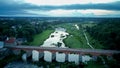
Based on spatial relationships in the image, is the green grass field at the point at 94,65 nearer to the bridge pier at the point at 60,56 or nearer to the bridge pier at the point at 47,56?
the bridge pier at the point at 60,56

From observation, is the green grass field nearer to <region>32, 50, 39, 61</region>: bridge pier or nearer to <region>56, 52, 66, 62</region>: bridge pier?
<region>56, 52, 66, 62</region>: bridge pier

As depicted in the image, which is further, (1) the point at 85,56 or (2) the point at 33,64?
(1) the point at 85,56

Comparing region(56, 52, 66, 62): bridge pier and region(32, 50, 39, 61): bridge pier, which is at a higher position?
region(32, 50, 39, 61): bridge pier

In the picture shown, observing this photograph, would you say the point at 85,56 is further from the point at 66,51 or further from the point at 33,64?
the point at 33,64

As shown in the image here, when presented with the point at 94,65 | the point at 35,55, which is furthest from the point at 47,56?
the point at 94,65

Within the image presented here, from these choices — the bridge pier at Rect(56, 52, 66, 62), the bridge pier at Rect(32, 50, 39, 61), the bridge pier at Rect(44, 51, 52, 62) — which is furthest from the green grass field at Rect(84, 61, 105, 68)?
the bridge pier at Rect(32, 50, 39, 61)

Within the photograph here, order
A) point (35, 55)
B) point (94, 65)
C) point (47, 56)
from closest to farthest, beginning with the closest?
point (94, 65) < point (47, 56) < point (35, 55)

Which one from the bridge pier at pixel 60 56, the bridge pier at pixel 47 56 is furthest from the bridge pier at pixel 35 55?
the bridge pier at pixel 60 56

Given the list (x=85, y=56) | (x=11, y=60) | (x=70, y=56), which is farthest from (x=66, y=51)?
(x=11, y=60)

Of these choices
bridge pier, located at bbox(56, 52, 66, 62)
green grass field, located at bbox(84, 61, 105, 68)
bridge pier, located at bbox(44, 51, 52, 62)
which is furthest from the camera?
bridge pier, located at bbox(56, 52, 66, 62)

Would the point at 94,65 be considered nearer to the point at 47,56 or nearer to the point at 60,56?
the point at 60,56

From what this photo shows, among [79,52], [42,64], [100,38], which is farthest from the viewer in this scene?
[100,38]
